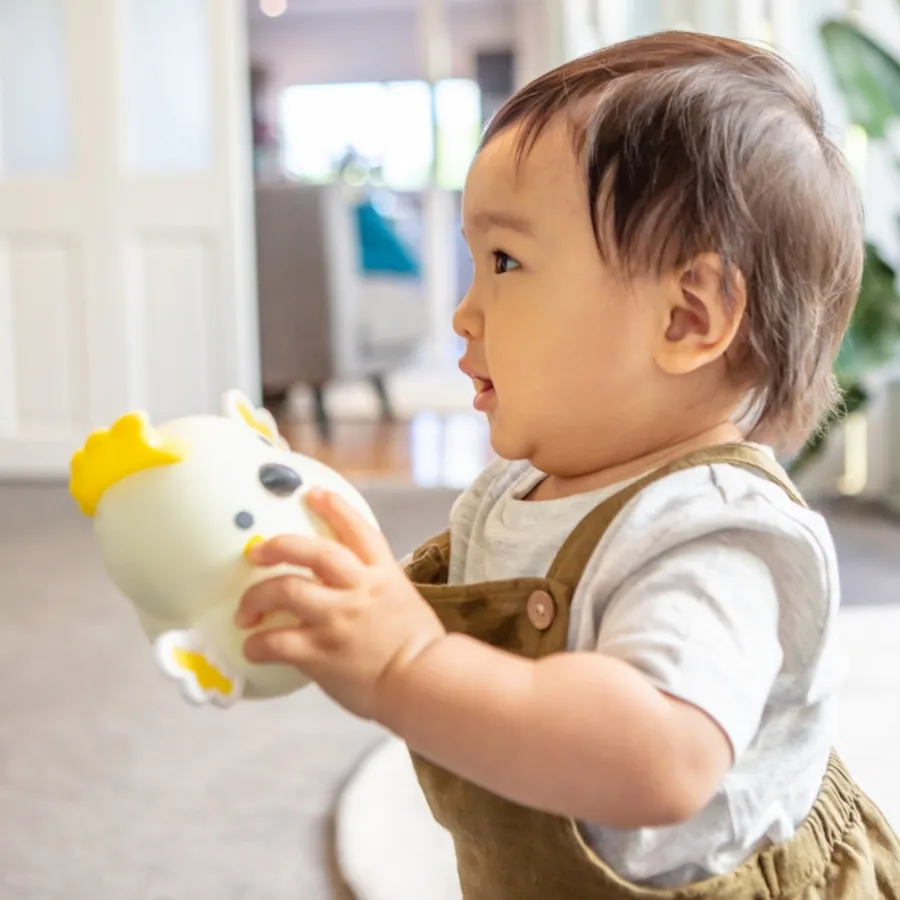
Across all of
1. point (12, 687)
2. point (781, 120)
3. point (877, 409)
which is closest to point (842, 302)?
point (781, 120)

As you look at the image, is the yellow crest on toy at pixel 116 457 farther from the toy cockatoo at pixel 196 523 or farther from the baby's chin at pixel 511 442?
the baby's chin at pixel 511 442

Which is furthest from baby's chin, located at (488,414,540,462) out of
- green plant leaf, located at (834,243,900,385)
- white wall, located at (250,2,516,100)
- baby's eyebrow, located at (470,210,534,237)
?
white wall, located at (250,2,516,100)

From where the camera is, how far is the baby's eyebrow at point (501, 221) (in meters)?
0.59

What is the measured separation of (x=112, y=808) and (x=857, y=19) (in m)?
2.40

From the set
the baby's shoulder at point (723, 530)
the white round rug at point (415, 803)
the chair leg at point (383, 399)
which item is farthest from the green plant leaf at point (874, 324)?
the chair leg at point (383, 399)

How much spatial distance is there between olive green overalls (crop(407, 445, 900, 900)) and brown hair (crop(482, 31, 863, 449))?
0.08 m

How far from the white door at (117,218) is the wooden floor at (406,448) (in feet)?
1.45

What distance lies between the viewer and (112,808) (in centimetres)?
113

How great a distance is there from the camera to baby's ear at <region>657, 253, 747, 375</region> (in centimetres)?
57

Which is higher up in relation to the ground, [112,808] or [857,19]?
[857,19]

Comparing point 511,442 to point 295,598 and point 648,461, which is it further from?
point 295,598

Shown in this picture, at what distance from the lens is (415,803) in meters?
1.09

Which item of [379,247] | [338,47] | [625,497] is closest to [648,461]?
[625,497]

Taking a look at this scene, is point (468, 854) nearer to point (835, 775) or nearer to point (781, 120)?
point (835, 775)
